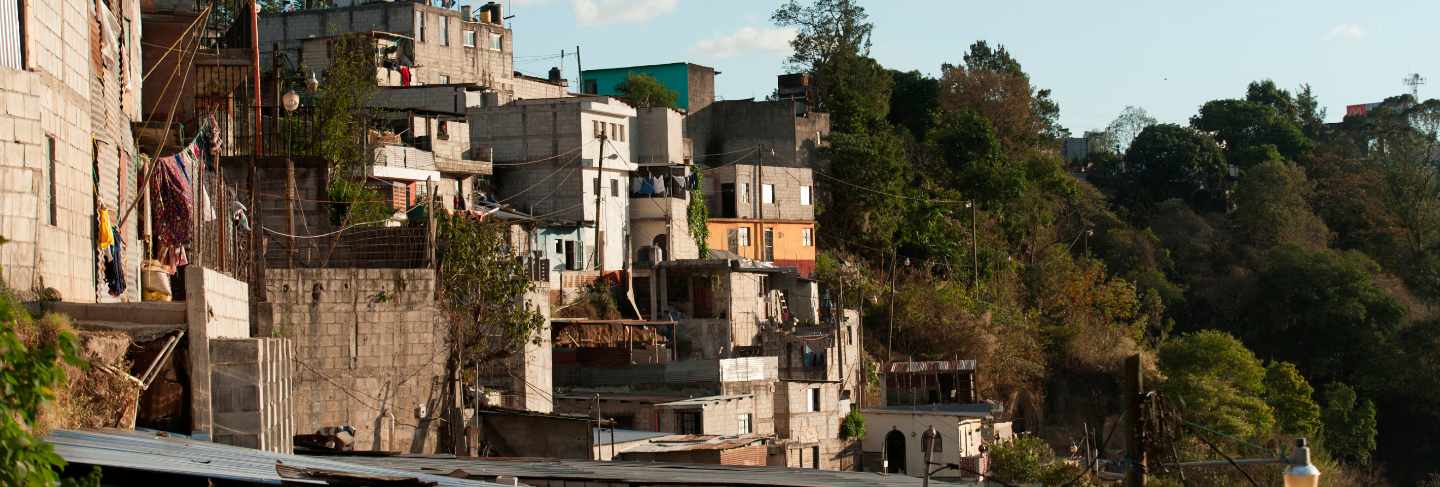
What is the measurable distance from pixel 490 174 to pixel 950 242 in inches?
653

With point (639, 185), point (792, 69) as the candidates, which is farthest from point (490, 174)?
point (792, 69)

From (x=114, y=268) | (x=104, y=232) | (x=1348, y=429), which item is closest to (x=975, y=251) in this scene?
(x=1348, y=429)

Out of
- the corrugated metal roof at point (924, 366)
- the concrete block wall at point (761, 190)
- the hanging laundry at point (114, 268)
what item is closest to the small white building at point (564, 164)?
the concrete block wall at point (761, 190)

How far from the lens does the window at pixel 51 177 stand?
11.1 metres

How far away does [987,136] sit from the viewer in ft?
169

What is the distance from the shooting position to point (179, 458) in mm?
8625

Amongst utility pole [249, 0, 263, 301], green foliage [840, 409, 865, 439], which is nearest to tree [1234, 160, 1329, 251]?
green foliage [840, 409, 865, 439]

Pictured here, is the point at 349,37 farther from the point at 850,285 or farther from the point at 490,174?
the point at 850,285

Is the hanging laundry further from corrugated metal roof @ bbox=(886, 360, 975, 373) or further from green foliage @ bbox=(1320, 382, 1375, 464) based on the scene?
green foliage @ bbox=(1320, 382, 1375, 464)

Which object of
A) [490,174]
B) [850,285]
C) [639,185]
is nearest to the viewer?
[490,174]

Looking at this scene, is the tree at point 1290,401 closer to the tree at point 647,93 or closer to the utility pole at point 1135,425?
the tree at point 647,93

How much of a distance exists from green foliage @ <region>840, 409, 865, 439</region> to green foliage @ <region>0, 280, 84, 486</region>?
2974cm

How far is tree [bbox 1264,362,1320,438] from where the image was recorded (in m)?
49.8

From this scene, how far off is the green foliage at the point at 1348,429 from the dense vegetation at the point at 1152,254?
0.07m
